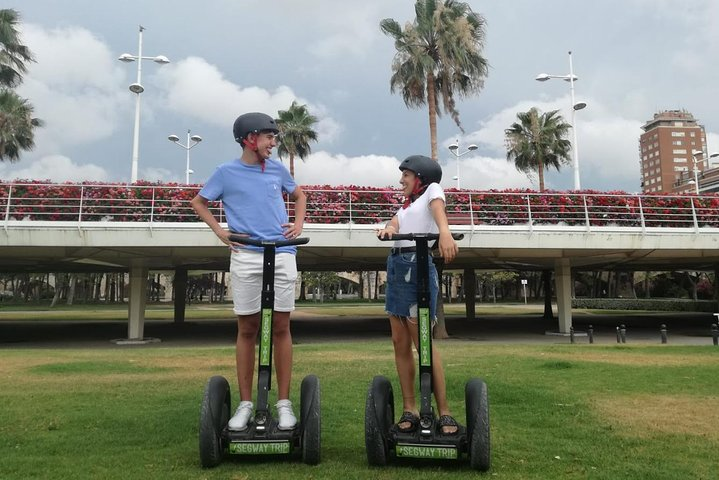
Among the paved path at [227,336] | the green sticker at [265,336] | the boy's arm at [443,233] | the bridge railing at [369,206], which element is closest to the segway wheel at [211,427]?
the green sticker at [265,336]

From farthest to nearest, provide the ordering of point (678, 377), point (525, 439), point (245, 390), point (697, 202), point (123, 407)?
point (697, 202), point (678, 377), point (123, 407), point (525, 439), point (245, 390)

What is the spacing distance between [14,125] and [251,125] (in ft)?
98.2

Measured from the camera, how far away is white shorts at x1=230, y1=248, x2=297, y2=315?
3418mm

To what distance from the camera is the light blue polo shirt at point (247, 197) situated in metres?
3.51

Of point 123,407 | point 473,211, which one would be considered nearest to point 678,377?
point 123,407

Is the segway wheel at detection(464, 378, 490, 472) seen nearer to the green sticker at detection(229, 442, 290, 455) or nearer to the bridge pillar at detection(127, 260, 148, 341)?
the green sticker at detection(229, 442, 290, 455)

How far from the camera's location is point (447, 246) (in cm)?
312

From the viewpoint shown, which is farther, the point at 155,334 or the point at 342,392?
the point at 155,334

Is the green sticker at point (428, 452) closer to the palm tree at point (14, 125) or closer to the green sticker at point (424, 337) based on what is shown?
the green sticker at point (424, 337)

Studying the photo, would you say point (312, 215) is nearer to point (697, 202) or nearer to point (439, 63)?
point (439, 63)

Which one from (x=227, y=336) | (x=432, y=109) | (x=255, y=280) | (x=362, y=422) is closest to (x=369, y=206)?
(x=432, y=109)

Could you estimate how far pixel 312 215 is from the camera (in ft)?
50.9

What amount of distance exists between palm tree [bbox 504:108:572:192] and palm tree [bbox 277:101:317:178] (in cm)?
1312

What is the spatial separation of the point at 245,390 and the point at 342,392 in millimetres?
2808
